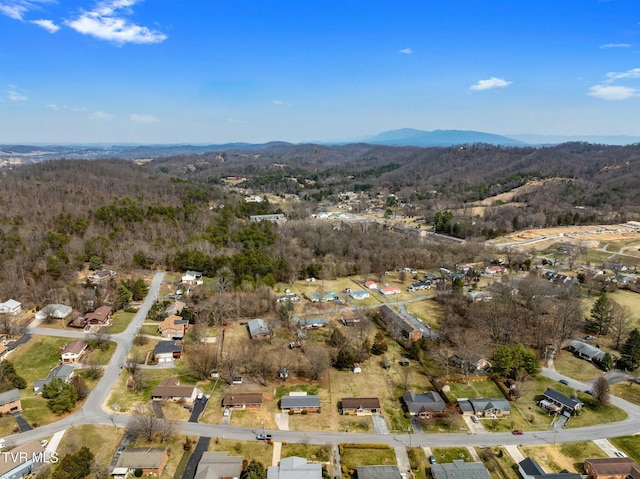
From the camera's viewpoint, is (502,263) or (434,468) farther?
(502,263)

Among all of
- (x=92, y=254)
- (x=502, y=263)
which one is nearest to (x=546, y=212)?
(x=502, y=263)

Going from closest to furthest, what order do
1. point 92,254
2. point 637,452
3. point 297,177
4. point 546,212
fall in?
point 637,452 < point 92,254 < point 546,212 < point 297,177

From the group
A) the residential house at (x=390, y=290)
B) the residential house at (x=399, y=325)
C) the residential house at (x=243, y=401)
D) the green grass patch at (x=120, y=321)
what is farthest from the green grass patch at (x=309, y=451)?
the residential house at (x=390, y=290)

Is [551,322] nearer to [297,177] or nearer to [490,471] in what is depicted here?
[490,471]

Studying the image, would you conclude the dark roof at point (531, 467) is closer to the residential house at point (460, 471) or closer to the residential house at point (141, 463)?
the residential house at point (460, 471)

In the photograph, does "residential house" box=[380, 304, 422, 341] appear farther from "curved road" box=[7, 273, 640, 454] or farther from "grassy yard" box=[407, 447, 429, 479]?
"grassy yard" box=[407, 447, 429, 479]

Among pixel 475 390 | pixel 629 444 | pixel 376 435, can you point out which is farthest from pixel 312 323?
pixel 629 444
